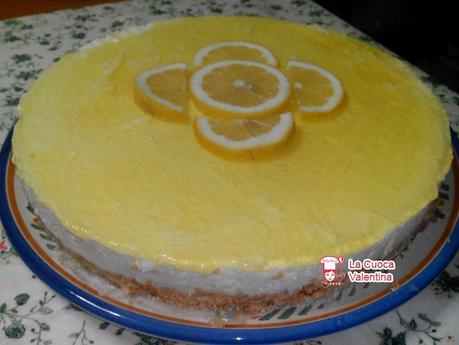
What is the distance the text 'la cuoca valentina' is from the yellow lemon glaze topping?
87 millimetres

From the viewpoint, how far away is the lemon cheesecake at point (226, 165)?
5.14ft

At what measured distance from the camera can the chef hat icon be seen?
5.11 feet

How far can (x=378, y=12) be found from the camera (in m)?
5.17

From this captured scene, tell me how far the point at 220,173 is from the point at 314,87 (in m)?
0.60

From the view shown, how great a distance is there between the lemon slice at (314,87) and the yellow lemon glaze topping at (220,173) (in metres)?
0.04

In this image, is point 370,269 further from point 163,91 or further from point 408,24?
point 408,24

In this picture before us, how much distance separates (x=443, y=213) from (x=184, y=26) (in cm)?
151

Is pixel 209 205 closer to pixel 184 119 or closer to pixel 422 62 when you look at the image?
pixel 184 119

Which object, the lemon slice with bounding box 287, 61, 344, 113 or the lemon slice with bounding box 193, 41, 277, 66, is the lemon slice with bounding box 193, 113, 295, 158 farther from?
the lemon slice with bounding box 193, 41, 277, 66

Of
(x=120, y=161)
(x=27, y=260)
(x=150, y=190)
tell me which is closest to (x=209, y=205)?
(x=150, y=190)

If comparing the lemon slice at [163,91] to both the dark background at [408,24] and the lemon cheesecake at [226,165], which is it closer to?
the lemon cheesecake at [226,165]

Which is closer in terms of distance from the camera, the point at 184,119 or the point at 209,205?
the point at 209,205

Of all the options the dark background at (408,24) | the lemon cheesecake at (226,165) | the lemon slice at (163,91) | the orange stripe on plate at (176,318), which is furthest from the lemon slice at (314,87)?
the dark background at (408,24)

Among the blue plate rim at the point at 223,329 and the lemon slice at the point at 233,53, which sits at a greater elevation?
the lemon slice at the point at 233,53
